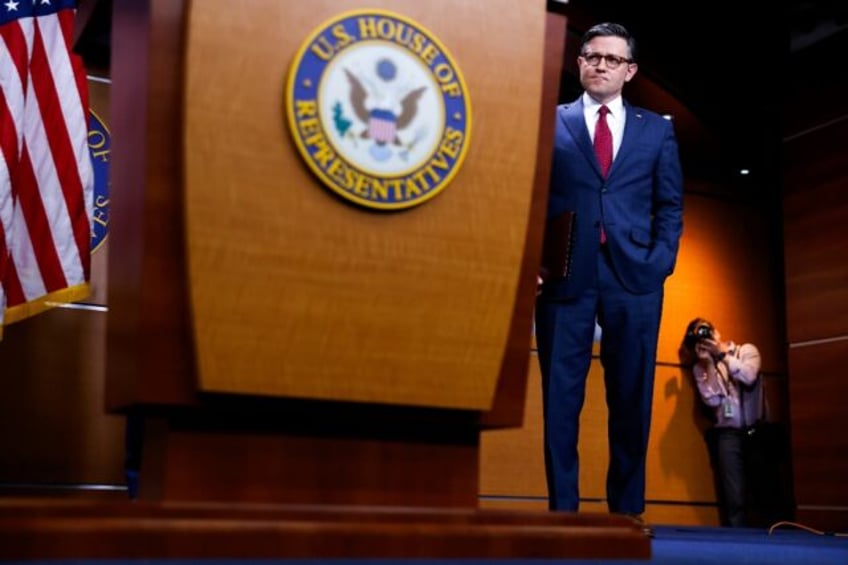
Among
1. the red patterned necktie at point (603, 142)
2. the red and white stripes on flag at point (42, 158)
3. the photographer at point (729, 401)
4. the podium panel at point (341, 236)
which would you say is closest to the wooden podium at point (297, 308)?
the podium panel at point (341, 236)

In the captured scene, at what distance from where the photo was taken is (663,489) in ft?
21.1

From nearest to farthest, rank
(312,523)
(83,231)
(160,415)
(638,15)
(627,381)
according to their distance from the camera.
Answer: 1. (312,523)
2. (160,415)
3. (627,381)
4. (83,231)
5. (638,15)

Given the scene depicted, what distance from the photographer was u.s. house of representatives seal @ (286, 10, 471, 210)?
1353 millimetres

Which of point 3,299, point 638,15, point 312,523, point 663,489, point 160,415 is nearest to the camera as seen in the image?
point 312,523

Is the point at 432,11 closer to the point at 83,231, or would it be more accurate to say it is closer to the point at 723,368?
the point at 83,231

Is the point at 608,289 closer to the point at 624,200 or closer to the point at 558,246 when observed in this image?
the point at 624,200

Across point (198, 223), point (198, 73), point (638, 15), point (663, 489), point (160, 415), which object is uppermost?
point (638, 15)

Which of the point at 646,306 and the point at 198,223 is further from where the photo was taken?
the point at 646,306

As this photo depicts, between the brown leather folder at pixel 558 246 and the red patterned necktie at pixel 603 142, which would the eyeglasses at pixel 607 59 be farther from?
the brown leather folder at pixel 558 246

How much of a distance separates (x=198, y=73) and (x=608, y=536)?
0.76 metres

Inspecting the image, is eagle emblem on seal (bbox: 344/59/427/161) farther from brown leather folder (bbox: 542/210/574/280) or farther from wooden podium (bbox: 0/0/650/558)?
brown leather folder (bbox: 542/210/574/280)

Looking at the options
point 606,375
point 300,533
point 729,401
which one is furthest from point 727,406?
point 300,533

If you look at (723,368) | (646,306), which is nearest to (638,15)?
(723,368)

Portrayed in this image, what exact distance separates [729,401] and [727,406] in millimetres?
32
